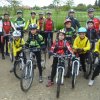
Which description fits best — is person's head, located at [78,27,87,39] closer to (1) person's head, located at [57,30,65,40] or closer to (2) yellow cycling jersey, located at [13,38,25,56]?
(1) person's head, located at [57,30,65,40]

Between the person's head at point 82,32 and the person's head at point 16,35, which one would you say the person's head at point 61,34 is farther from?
the person's head at point 16,35

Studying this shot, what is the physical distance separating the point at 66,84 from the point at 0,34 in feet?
14.3

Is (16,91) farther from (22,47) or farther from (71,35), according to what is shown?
(71,35)

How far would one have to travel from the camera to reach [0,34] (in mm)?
11695

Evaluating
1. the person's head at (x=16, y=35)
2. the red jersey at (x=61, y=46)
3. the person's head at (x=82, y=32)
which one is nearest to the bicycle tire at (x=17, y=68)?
the person's head at (x=16, y=35)

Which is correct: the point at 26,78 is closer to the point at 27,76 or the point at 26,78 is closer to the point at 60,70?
the point at 27,76

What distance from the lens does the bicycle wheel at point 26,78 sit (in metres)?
7.93

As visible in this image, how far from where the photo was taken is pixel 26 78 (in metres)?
8.01

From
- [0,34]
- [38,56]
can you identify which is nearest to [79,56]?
[38,56]

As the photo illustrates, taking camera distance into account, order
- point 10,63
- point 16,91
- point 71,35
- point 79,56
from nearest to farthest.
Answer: point 16,91, point 79,56, point 71,35, point 10,63

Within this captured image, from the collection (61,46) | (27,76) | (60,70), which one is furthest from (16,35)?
(60,70)

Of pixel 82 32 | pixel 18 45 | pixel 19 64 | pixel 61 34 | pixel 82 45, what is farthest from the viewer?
pixel 18 45

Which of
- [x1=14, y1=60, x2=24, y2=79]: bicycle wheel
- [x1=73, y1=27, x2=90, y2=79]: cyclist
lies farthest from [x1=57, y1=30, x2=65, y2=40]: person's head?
[x1=14, y1=60, x2=24, y2=79]: bicycle wheel

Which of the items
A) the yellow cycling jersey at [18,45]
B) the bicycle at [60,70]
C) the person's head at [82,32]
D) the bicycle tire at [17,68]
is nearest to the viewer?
the bicycle at [60,70]
